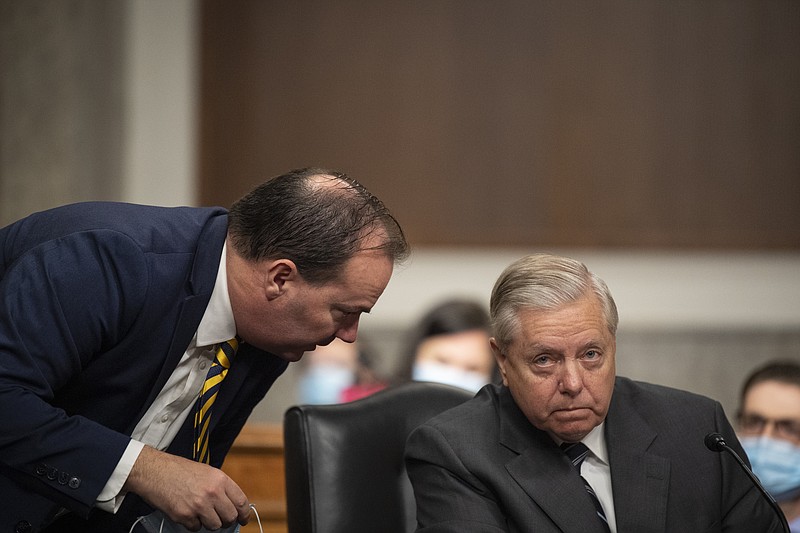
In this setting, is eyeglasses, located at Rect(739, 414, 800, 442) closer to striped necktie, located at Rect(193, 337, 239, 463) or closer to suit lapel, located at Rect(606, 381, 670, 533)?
suit lapel, located at Rect(606, 381, 670, 533)

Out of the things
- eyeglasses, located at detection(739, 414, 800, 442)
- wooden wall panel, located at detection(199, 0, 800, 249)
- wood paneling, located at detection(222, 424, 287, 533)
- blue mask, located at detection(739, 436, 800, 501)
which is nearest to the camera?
blue mask, located at detection(739, 436, 800, 501)

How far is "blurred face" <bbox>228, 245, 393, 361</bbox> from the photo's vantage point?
1943 mm

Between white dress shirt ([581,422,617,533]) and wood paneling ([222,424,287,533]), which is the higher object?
white dress shirt ([581,422,617,533])

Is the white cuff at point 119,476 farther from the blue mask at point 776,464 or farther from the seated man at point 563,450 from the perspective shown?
the blue mask at point 776,464

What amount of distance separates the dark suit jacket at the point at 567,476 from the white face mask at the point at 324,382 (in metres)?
2.46

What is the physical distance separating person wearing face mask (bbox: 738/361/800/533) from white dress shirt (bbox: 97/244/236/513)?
1543mm

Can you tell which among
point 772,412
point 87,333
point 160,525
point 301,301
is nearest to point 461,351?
point 772,412

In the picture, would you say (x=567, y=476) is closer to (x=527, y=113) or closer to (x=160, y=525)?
(x=160, y=525)

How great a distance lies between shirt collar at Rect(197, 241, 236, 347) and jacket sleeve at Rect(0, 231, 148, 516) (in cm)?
17

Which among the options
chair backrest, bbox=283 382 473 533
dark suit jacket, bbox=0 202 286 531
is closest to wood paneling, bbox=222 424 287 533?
chair backrest, bbox=283 382 473 533

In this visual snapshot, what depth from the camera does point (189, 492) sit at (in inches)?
68.5

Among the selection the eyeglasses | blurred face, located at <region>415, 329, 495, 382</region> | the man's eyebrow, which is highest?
the man's eyebrow

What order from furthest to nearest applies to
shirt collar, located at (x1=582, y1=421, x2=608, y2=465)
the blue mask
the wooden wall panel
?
1. the wooden wall panel
2. the blue mask
3. shirt collar, located at (x1=582, y1=421, x2=608, y2=465)

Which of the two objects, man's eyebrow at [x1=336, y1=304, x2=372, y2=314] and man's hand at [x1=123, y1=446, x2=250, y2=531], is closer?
man's hand at [x1=123, y1=446, x2=250, y2=531]
